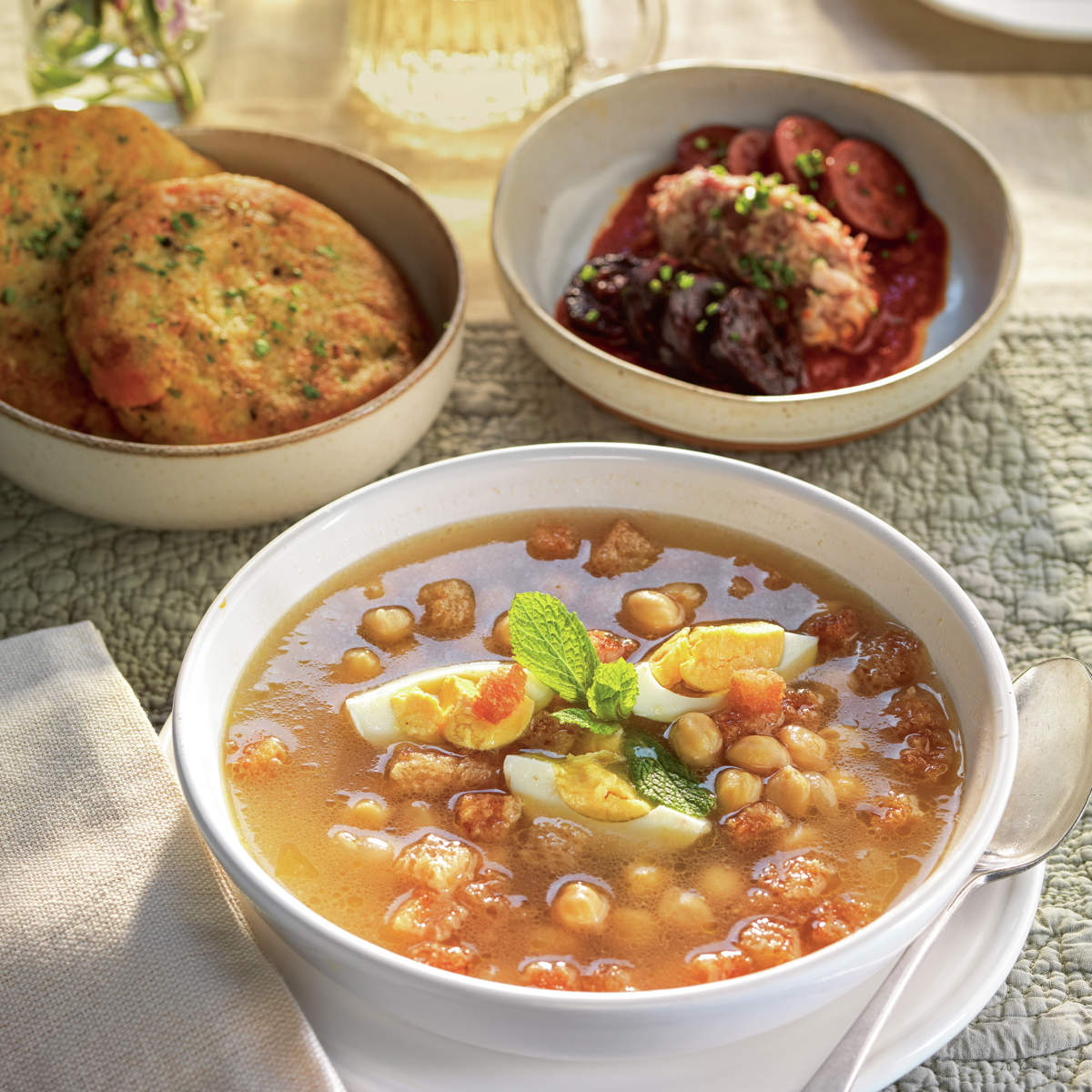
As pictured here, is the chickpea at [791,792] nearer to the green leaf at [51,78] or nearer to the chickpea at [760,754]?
the chickpea at [760,754]

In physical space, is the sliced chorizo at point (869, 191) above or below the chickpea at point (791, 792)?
above

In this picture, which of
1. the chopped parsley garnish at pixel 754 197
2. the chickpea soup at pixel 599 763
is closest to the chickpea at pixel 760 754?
the chickpea soup at pixel 599 763

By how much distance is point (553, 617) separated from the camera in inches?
66.1

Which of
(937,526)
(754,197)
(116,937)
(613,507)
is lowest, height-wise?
(937,526)

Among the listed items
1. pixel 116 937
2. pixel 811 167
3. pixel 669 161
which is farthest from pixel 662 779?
pixel 669 161

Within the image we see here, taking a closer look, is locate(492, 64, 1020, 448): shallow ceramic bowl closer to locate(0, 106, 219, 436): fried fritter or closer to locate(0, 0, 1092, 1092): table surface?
locate(0, 0, 1092, 1092): table surface

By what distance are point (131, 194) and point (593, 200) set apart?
3.90ft

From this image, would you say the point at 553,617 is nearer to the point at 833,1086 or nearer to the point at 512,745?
the point at 512,745

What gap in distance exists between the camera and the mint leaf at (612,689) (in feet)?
5.36

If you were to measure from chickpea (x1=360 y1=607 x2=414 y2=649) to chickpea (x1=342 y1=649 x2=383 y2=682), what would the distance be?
32 mm

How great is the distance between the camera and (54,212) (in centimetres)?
251

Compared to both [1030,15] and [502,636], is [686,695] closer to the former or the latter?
[502,636]

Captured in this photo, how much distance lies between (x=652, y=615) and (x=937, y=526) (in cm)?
95

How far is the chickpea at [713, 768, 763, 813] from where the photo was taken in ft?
5.31
